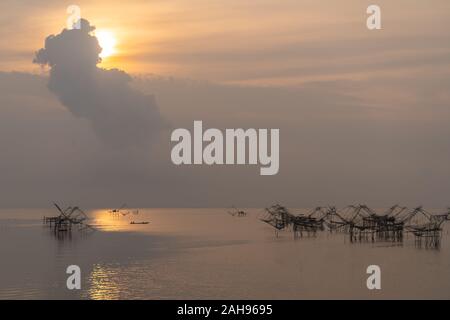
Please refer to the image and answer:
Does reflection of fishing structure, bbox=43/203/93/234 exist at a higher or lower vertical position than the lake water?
higher

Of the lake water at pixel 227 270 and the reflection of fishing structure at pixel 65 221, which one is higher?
the reflection of fishing structure at pixel 65 221

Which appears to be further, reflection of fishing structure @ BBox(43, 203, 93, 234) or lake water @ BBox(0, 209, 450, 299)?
reflection of fishing structure @ BBox(43, 203, 93, 234)

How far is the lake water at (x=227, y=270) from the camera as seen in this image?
114ft

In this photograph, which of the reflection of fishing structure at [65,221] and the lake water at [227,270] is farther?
the reflection of fishing structure at [65,221]

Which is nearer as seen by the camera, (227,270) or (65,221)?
(227,270)

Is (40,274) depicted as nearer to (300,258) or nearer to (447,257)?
(300,258)

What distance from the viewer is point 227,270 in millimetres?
43469

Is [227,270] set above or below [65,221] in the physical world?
below

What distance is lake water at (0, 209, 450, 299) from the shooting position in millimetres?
34625

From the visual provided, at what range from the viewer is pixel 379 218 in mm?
66562
